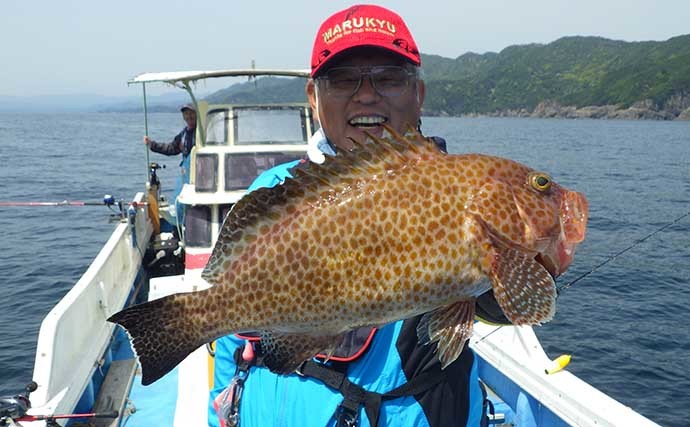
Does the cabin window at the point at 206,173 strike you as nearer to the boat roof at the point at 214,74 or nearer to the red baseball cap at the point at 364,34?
the boat roof at the point at 214,74

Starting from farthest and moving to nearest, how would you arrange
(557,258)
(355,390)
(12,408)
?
(12,408), (355,390), (557,258)

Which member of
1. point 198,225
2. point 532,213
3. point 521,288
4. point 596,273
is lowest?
point 596,273

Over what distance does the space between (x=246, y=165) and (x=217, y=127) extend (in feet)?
3.71

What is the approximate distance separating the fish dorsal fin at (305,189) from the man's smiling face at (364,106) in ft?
1.84

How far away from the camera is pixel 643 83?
13475cm

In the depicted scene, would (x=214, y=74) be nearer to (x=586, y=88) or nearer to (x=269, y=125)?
(x=269, y=125)

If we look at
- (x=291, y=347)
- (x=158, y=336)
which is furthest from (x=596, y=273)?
(x=158, y=336)

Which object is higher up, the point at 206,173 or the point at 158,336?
the point at 158,336

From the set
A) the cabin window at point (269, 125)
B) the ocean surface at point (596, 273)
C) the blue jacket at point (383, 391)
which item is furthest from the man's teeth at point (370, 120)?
the ocean surface at point (596, 273)

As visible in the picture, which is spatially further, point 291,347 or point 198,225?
point 198,225

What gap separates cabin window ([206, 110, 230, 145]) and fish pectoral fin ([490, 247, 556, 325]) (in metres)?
8.35

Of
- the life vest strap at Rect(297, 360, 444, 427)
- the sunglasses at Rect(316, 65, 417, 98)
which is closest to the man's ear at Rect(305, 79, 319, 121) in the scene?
the sunglasses at Rect(316, 65, 417, 98)

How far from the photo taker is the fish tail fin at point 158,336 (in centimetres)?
201

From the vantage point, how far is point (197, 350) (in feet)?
19.8
